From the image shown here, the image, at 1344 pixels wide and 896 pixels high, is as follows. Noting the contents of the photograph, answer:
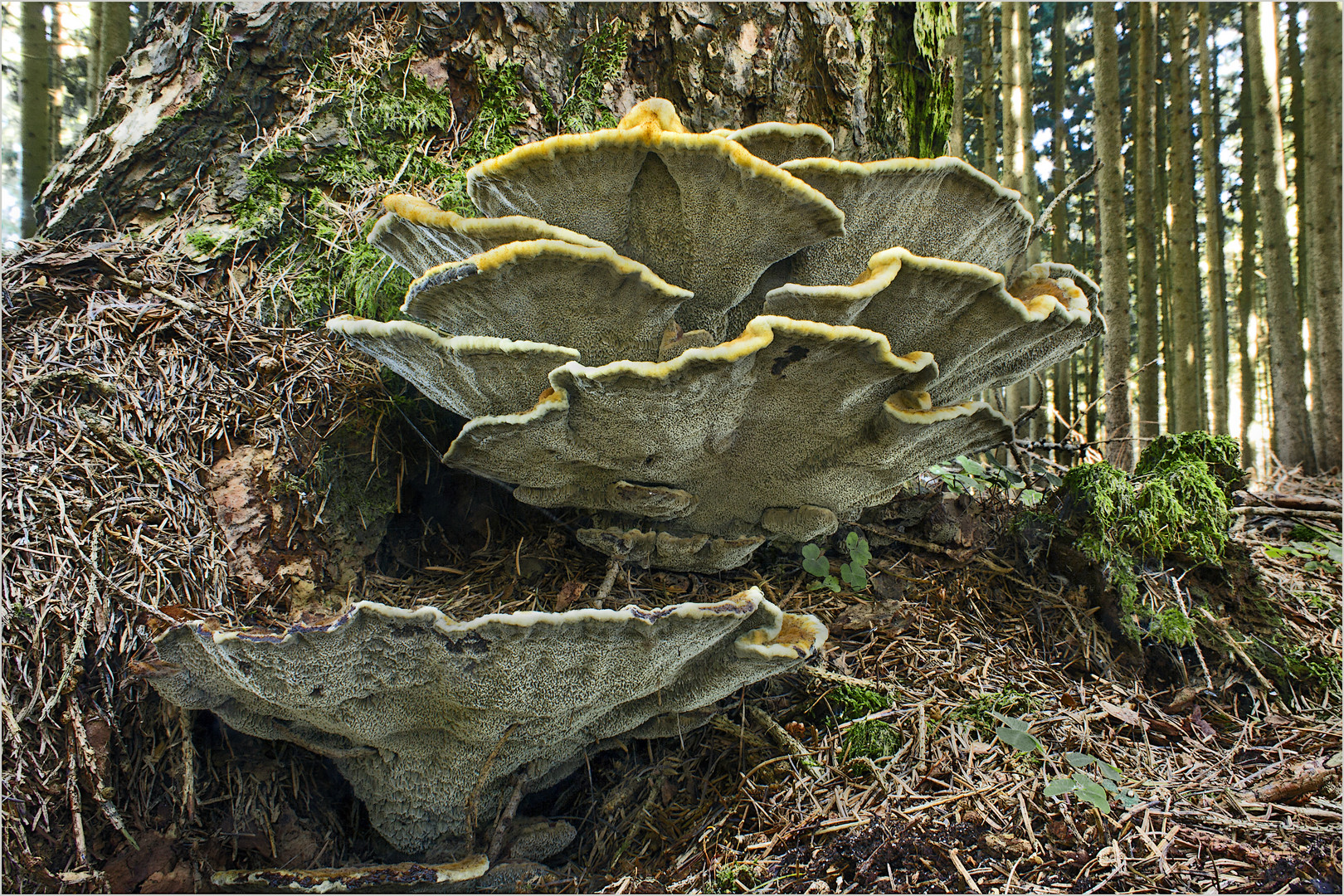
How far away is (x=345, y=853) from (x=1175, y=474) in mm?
3319

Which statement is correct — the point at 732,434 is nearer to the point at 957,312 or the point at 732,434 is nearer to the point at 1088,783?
the point at 957,312

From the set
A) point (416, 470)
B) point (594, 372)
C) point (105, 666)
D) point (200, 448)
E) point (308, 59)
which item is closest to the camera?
point (594, 372)

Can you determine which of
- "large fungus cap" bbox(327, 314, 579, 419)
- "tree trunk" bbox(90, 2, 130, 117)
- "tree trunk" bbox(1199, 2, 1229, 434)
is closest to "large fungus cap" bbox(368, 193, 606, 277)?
"large fungus cap" bbox(327, 314, 579, 419)

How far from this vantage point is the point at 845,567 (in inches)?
104

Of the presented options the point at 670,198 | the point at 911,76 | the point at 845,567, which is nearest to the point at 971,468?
the point at 845,567

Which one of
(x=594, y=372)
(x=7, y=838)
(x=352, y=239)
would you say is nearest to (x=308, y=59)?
(x=352, y=239)

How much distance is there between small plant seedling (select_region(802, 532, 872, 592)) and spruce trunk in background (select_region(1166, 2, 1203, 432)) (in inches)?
369

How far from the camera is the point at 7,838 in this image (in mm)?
1686

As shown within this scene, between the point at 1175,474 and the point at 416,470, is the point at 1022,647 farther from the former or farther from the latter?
the point at 416,470

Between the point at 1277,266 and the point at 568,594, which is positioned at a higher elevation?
the point at 1277,266

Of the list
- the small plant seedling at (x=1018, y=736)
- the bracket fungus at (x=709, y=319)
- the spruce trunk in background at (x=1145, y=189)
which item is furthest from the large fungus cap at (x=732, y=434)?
the spruce trunk in background at (x=1145, y=189)

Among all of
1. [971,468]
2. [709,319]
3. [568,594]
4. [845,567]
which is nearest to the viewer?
[709,319]

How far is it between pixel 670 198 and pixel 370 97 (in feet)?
5.22

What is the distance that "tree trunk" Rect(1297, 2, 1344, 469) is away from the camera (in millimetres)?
9664
